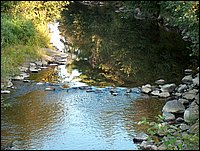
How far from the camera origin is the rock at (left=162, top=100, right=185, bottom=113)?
10.5 meters

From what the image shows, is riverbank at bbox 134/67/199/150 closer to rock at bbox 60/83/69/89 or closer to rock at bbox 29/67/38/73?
rock at bbox 60/83/69/89

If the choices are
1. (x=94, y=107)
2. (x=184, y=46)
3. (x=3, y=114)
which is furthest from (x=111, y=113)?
(x=184, y=46)

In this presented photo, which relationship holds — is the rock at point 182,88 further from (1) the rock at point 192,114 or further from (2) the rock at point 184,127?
(2) the rock at point 184,127

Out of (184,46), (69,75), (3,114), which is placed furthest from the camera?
(184,46)

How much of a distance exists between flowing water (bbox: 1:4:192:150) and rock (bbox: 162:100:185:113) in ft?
0.97

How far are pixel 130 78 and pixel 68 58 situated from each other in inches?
158

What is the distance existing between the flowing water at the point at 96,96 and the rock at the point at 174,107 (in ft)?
0.97

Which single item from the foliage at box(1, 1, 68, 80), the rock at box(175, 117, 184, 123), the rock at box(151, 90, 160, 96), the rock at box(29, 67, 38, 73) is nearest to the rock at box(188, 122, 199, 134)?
the rock at box(175, 117, 184, 123)

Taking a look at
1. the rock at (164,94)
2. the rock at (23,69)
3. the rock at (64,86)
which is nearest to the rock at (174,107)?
the rock at (164,94)

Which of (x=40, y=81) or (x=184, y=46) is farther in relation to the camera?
(x=184, y=46)

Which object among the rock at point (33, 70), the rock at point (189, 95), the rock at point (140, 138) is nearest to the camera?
the rock at point (140, 138)

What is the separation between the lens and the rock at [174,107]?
413 inches

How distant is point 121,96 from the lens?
12.2m

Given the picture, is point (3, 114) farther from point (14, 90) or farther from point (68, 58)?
point (68, 58)
